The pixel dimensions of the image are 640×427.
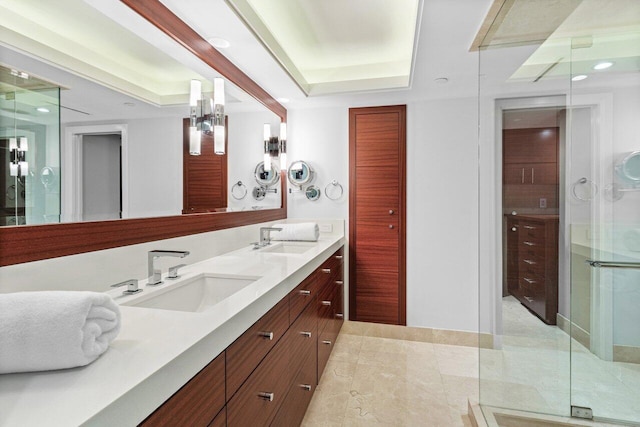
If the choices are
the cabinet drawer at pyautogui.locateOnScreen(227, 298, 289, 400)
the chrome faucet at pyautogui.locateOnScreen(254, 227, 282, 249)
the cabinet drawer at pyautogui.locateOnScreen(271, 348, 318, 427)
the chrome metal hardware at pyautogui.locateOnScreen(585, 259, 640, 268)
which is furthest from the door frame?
the chrome metal hardware at pyautogui.locateOnScreen(585, 259, 640, 268)

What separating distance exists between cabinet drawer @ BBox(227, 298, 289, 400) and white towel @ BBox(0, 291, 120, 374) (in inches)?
15.6

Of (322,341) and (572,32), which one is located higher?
(572,32)

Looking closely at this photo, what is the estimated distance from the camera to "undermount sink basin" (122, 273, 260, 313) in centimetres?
127

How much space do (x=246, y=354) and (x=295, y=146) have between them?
234 cm

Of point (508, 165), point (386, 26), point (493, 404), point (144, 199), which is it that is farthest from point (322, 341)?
point (386, 26)

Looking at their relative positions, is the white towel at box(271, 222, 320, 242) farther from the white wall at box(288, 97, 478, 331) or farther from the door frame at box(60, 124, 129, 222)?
the door frame at box(60, 124, 129, 222)

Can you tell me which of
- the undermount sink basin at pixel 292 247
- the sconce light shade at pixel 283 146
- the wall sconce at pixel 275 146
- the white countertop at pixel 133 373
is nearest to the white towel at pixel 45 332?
the white countertop at pixel 133 373

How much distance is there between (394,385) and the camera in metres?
2.15

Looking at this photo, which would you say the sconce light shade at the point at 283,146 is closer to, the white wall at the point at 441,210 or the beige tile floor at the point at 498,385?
the white wall at the point at 441,210

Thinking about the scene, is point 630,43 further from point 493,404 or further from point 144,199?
point 144,199

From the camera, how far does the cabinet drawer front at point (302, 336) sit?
4.93 feet

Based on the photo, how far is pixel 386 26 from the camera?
2.12 metres

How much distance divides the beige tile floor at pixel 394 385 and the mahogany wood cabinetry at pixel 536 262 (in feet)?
2.29

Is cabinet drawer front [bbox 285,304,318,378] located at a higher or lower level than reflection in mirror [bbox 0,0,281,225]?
lower
